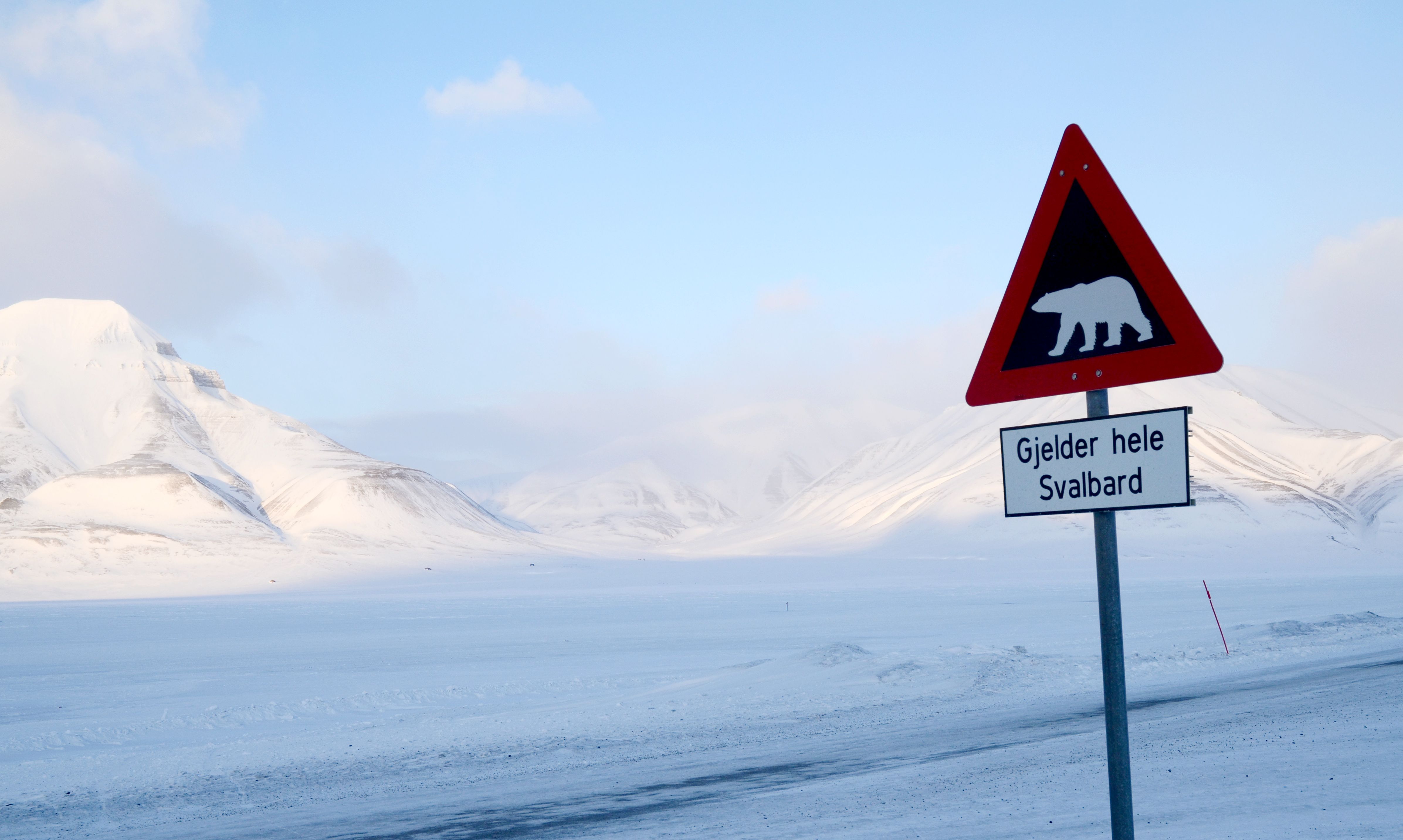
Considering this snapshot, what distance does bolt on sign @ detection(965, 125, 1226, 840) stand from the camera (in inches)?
132

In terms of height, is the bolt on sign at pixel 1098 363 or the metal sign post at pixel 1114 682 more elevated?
the bolt on sign at pixel 1098 363

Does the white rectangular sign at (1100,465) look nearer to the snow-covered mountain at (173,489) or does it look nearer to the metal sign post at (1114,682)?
the metal sign post at (1114,682)

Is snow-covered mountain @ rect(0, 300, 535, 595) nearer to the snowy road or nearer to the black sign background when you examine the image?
the snowy road

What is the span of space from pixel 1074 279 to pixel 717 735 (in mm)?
10595

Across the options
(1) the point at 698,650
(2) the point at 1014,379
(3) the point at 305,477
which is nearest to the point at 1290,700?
(2) the point at 1014,379

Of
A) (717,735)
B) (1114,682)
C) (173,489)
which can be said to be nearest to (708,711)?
(717,735)

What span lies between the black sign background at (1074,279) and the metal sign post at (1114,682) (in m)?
0.30

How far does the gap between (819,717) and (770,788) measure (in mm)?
5101

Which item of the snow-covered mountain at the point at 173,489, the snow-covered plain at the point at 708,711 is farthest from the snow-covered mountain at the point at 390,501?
the snow-covered plain at the point at 708,711

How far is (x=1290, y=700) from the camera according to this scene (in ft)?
43.9

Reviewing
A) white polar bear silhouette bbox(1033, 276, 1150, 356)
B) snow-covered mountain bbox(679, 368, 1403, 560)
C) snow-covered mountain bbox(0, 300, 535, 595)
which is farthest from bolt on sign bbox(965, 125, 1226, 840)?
snow-covered mountain bbox(0, 300, 535, 595)

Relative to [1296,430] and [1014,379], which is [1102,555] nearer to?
[1014,379]

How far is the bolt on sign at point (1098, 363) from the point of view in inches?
132

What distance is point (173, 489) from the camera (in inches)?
5541
